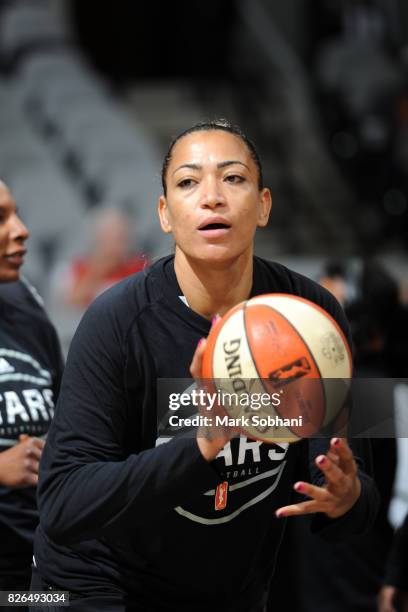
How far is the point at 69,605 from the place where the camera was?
2.27m

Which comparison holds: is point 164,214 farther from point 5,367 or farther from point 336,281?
point 336,281

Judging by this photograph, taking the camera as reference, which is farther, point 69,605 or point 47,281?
point 47,281

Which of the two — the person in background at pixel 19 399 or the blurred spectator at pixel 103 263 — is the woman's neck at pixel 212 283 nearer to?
the person in background at pixel 19 399

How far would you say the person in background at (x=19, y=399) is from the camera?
2.68 metres

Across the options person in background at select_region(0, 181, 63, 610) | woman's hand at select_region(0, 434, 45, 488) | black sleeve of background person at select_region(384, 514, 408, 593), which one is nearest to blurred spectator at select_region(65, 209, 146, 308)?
person in background at select_region(0, 181, 63, 610)

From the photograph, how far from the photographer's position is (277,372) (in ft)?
6.29

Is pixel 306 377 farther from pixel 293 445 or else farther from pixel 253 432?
pixel 293 445

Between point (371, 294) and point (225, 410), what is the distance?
6.96 ft

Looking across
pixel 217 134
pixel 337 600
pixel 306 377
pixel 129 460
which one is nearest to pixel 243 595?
pixel 129 460

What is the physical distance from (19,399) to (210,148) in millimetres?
941

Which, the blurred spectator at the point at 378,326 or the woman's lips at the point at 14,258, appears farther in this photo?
the blurred spectator at the point at 378,326

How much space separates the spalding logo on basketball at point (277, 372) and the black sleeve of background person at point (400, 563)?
4.15 feet

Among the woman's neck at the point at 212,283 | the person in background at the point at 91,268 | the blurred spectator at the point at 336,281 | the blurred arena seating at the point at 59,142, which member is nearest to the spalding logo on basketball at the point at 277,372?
the woman's neck at the point at 212,283

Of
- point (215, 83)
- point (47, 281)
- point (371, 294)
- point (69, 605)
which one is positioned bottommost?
point (69, 605)
